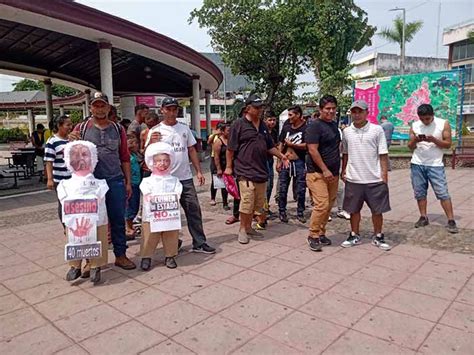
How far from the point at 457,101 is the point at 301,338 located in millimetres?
10132

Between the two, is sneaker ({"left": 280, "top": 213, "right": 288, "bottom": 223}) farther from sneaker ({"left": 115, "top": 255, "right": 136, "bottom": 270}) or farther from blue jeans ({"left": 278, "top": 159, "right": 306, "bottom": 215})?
sneaker ({"left": 115, "top": 255, "right": 136, "bottom": 270})

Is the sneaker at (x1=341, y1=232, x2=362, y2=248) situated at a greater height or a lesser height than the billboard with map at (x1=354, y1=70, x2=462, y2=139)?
lesser

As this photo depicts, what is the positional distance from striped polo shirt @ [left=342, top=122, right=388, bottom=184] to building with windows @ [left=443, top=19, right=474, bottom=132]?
3740 cm

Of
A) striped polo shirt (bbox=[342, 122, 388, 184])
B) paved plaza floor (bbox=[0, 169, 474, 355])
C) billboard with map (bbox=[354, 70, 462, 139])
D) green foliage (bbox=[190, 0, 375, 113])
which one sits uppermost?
green foliage (bbox=[190, 0, 375, 113])

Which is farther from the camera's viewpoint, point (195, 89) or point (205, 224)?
point (195, 89)

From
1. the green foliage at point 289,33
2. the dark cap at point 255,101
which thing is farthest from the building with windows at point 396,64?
the dark cap at point 255,101

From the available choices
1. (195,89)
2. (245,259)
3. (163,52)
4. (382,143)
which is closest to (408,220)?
(382,143)

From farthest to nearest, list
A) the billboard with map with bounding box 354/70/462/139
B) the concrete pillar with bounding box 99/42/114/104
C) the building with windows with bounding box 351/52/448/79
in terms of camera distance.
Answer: the building with windows with bounding box 351/52/448/79
the billboard with map with bounding box 354/70/462/139
the concrete pillar with bounding box 99/42/114/104

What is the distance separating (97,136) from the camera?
147 inches

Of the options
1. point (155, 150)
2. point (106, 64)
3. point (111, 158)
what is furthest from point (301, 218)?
point (106, 64)

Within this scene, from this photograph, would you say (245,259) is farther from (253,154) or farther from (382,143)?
(382,143)

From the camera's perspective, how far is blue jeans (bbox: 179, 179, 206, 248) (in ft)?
14.3

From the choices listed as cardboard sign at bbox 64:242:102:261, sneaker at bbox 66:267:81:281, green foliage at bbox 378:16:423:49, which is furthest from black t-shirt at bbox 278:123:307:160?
green foliage at bbox 378:16:423:49

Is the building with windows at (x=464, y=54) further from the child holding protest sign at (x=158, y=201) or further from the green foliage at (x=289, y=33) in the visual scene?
the child holding protest sign at (x=158, y=201)
